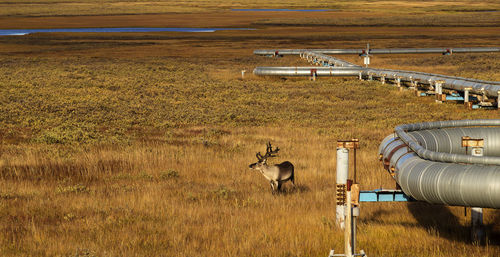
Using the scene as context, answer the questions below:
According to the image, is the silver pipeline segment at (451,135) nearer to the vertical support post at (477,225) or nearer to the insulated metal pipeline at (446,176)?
the insulated metal pipeline at (446,176)

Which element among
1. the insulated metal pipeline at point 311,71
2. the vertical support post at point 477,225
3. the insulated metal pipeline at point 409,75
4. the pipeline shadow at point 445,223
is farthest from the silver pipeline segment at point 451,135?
the insulated metal pipeline at point 311,71

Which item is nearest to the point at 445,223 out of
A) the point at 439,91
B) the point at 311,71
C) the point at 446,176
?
the point at 446,176

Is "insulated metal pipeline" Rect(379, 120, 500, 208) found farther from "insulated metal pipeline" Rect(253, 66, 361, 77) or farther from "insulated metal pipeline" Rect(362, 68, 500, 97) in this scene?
"insulated metal pipeline" Rect(253, 66, 361, 77)

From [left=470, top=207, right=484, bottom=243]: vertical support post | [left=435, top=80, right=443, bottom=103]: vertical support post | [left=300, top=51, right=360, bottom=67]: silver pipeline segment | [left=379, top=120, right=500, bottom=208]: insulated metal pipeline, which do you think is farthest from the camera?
[left=300, top=51, right=360, bottom=67]: silver pipeline segment

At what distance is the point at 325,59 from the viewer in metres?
63.8

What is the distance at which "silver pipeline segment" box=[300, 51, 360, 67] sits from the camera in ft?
186

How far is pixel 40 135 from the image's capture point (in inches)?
920

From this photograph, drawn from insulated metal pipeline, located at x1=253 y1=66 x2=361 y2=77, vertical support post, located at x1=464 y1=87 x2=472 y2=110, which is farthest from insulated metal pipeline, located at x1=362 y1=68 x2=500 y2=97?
insulated metal pipeline, located at x1=253 y1=66 x2=361 y2=77

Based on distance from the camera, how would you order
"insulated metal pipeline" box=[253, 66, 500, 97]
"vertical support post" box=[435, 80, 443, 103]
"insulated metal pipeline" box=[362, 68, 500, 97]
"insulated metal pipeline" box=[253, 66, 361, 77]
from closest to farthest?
"insulated metal pipeline" box=[362, 68, 500, 97] < "insulated metal pipeline" box=[253, 66, 500, 97] < "vertical support post" box=[435, 80, 443, 103] < "insulated metal pipeline" box=[253, 66, 361, 77]

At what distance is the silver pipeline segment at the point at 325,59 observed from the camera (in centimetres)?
5676

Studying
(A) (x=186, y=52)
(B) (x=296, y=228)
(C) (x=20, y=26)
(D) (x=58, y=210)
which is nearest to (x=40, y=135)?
(D) (x=58, y=210)

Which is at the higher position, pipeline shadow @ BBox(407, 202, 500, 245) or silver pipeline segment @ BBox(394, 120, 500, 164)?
silver pipeline segment @ BBox(394, 120, 500, 164)

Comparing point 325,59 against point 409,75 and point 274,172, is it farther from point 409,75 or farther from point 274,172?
point 274,172

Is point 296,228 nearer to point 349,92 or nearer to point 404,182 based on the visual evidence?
point 404,182
